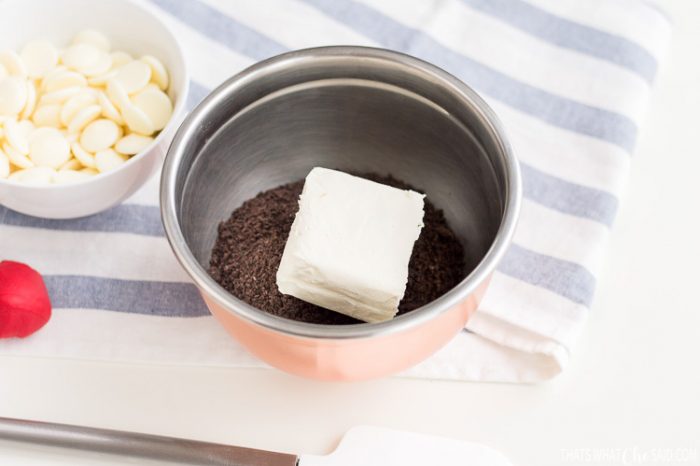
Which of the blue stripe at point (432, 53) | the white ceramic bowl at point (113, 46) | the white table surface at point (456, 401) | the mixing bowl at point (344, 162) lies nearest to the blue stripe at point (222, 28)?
the blue stripe at point (432, 53)

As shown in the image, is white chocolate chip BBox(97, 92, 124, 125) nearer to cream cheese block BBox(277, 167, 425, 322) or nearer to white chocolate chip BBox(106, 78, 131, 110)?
white chocolate chip BBox(106, 78, 131, 110)

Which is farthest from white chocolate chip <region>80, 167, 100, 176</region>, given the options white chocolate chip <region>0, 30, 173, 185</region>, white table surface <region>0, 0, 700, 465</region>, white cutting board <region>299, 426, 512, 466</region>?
white cutting board <region>299, 426, 512, 466</region>

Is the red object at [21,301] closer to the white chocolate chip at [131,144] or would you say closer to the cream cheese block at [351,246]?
the white chocolate chip at [131,144]

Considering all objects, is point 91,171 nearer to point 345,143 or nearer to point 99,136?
point 99,136

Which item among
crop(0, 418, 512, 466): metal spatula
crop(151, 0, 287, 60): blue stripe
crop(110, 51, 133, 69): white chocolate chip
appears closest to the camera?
crop(0, 418, 512, 466): metal spatula

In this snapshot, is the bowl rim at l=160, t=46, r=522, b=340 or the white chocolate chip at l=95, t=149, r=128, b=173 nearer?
the bowl rim at l=160, t=46, r=522, b=340

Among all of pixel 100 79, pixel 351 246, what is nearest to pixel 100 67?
pixel 100 79
